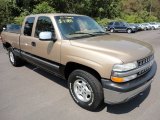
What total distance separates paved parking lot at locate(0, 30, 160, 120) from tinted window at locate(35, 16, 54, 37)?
1.46 metres

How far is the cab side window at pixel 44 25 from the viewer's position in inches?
202

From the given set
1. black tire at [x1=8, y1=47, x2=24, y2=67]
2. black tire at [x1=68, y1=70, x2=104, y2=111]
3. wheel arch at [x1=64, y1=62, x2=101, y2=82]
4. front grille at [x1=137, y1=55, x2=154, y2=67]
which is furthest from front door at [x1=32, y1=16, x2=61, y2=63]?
black tire at [x1=8, y1=47, x2=24, y2=67]

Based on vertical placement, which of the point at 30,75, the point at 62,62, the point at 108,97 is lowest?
the point at 30,75

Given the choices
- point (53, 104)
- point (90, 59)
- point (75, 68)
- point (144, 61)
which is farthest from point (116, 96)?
point (53, 104)

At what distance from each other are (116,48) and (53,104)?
1848 mm

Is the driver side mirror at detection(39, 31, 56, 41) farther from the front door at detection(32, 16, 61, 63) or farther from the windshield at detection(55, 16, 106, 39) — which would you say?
the windshield at detection(55, 16, 106, 39)

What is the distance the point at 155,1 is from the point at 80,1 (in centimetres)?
3682

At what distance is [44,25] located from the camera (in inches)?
213

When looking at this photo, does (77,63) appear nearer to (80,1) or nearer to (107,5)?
(80,1)

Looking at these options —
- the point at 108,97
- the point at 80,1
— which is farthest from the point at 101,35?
the point at 80,1

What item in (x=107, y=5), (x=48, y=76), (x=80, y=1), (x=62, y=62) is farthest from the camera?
(x=107, y=5)

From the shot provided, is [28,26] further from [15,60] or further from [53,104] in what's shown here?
[53,104]

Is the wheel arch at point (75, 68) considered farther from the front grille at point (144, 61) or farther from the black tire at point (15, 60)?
the black tire at point (15, 60)

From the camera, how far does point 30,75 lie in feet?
21.9
